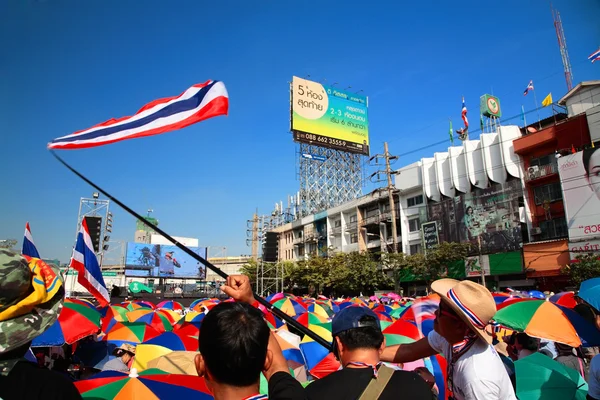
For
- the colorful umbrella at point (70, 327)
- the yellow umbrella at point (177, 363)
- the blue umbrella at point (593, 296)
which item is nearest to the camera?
the blue umbrella at point (593, 296)

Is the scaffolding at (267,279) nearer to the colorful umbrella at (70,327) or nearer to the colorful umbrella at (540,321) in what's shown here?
the colorful umbrella at (70,327)

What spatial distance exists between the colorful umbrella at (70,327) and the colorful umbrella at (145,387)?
10.1ft

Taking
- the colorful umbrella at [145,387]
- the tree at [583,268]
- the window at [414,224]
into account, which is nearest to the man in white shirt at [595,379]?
the colorful umbrella at [145,387]

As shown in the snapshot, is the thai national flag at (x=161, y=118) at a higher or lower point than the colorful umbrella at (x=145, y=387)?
higher

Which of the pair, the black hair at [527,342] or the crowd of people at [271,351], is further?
the black hair at [527,342]

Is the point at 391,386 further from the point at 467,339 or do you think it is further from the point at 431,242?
the point at 431,242

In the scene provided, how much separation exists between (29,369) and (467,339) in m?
2.16

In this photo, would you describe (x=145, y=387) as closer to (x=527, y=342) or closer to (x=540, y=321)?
(x=540, y=321)

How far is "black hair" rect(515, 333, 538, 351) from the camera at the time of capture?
17.9 ft

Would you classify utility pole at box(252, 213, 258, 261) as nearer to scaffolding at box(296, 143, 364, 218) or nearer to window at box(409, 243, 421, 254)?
scaffolding at box(296, 143, 364, 218)

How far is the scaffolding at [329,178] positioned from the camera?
170 ft

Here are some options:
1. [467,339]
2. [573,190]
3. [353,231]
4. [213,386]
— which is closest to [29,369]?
[213,386]

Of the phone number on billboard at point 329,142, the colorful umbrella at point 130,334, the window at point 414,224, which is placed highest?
the phone number on billboard at point 329,142

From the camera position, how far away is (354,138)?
50.1 m
